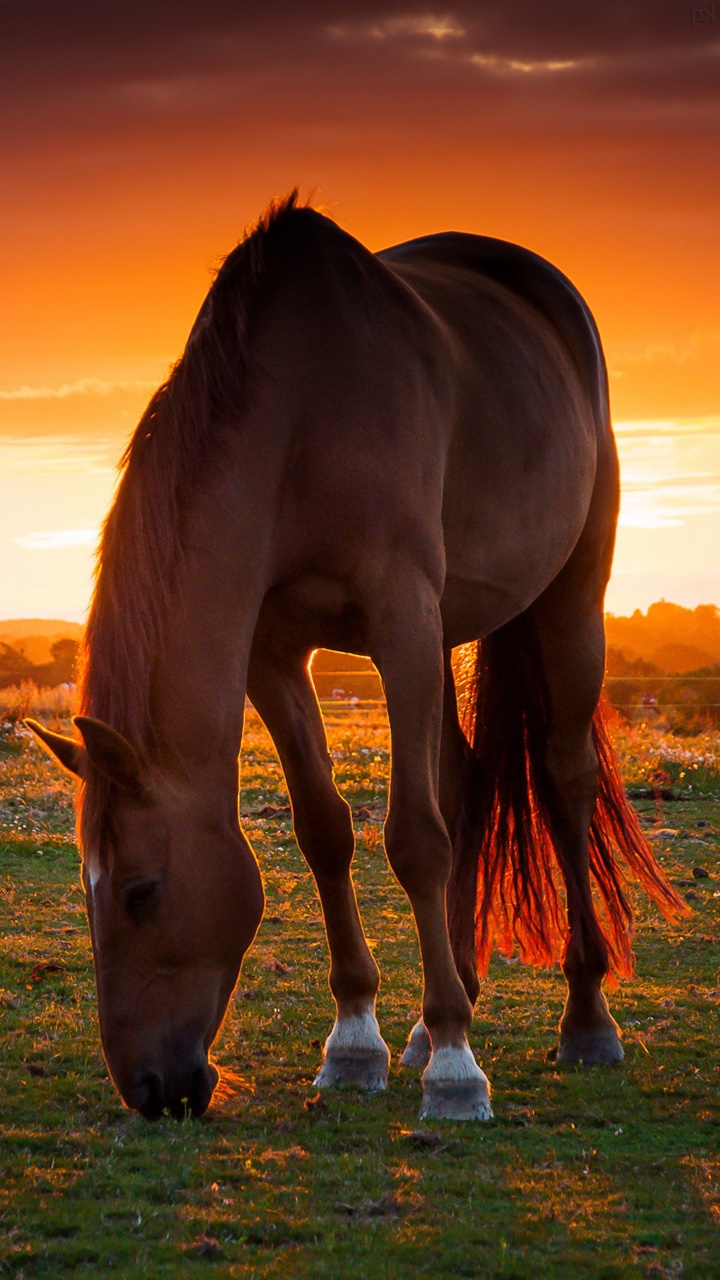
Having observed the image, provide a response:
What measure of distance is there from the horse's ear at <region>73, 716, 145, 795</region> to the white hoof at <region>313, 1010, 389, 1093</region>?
1.41 meters

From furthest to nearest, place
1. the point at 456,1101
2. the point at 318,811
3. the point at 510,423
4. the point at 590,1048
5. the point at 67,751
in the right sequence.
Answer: the point at 510,423
the point at 590,1048
the point at 318,811
the point at 456,1101
the point at 67,751

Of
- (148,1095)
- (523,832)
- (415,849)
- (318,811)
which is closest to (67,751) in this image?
(148,1095)

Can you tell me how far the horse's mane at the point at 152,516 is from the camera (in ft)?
11.5

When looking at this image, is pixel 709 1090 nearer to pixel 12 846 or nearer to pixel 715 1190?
pixel 715 1190

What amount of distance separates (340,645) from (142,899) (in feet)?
4.03

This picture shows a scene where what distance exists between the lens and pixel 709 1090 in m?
4.18

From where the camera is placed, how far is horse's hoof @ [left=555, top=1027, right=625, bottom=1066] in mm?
4723

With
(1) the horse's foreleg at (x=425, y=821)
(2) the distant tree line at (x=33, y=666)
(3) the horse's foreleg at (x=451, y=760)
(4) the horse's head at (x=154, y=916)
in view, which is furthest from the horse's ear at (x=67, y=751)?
(2) the distant tree line at (x=33, y=666)

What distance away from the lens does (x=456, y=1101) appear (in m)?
3.87

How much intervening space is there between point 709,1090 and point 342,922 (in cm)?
136

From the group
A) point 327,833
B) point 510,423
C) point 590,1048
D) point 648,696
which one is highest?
point 510,423

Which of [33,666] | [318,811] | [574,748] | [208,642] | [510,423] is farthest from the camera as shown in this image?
[33,666]

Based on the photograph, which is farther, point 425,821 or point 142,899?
point 425,821

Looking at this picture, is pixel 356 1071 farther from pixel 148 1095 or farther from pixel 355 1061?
pixel 148 1095
